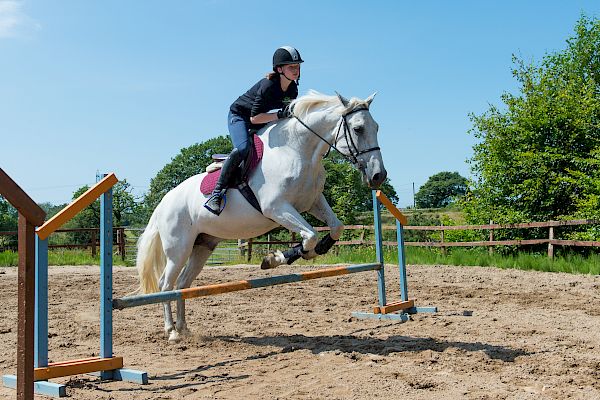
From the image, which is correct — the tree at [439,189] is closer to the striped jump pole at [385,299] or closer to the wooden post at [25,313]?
the striped jump pole at [385,299]

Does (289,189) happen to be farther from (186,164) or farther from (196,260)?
(186,164)

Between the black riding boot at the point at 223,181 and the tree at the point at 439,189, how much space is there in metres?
61.8

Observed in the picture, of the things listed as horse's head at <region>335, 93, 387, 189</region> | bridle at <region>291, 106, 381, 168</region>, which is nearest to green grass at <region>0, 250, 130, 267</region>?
bridle at <region>291, 106, 381, 168</region>

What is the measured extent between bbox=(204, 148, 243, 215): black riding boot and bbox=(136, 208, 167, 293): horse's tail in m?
1.13

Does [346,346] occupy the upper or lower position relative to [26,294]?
lower

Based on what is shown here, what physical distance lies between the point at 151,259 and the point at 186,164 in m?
36.6

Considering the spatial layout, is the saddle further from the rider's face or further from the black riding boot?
the rider's face

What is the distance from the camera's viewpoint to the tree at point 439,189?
6556cm

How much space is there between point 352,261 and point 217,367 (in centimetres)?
1083

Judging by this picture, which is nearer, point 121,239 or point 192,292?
point 192,292

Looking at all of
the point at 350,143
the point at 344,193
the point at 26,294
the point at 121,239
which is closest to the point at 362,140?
the point at 350,143

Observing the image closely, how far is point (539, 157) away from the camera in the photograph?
15.2 m

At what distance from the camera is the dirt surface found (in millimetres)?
3375

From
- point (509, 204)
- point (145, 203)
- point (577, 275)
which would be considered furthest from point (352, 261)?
point (145, 203)
